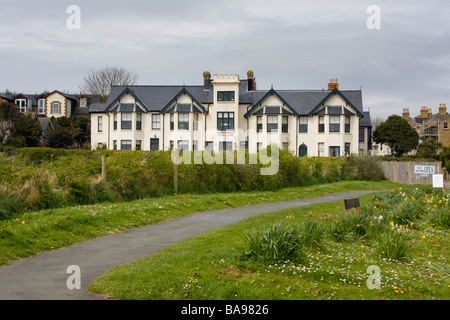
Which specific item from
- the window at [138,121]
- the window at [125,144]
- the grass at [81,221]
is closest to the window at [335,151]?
the window at [138,121]

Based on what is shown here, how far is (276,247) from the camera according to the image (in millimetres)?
8680

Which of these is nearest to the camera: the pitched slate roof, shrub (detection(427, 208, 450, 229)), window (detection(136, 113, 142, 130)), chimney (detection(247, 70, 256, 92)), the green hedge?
shrub (detection(427, 208, 450, 229))

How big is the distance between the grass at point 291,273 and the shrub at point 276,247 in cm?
12

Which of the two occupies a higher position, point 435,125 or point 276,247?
point 435,125

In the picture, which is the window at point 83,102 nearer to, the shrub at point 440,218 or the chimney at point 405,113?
the shrub at point 440,218

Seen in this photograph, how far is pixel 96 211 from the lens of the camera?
1398 cm

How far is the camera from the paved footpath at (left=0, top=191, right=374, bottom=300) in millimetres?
7211

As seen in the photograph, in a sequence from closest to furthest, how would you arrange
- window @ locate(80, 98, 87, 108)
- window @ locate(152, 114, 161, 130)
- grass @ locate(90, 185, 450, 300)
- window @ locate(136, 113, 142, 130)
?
1. grass @ locate(90, 185, 450, 300)
2. window @ locate(136, 113, 142, 130)
3. window @ locate(152, 114, 161, 130)
4. window @ locate(80, 98, 87, 108)

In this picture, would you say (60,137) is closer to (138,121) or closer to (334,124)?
(138,121)

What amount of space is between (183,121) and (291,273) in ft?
150

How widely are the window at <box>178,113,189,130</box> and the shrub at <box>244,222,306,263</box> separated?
146ft

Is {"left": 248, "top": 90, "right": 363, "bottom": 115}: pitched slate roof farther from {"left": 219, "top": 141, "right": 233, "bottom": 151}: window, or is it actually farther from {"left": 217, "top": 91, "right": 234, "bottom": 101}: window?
{"left": 219, "top": 141, "right": 233, "bottom": 151}: window

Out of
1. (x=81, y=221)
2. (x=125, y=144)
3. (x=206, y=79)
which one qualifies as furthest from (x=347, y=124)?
(x=81, y=221)

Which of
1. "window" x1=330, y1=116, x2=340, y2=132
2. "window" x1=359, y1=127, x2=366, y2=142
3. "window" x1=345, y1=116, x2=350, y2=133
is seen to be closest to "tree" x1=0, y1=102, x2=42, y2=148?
"window" x1=330, y1=116, x2=340, y2=132
